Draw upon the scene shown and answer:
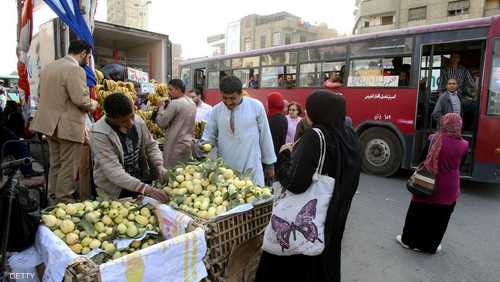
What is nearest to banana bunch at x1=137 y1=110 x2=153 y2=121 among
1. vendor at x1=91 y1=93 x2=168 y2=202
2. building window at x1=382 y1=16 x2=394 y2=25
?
vendor at x1=91 y1=93 x2=168 y2=202

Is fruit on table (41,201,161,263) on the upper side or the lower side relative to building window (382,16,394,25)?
lower

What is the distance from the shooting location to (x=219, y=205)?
8.85ft

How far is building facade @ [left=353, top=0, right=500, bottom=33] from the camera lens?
991 inches

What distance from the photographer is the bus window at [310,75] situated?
30.4 feet

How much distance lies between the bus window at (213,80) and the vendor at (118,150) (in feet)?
32.9

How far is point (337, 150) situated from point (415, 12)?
30851 mm

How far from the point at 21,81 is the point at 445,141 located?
639cm

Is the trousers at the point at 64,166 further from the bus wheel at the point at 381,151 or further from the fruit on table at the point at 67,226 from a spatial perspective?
the bus wheel at the point at 381,151

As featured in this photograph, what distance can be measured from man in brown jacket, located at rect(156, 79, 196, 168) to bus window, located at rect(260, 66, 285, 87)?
19.3 ft

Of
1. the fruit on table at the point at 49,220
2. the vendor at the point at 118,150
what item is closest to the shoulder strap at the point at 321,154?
the vendor at the point at 118,150

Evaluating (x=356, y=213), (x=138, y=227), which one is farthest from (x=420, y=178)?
(x=138, y=227)

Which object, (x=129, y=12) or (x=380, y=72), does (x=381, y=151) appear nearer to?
(x=380, y=72)

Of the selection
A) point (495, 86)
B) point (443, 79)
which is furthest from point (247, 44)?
point (495, 86)

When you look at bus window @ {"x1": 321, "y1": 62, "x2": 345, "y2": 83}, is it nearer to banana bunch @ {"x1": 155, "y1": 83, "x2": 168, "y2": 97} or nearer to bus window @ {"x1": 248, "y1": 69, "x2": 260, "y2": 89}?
bus window @ {"x1": 248, "y1": 69, "x2": 260, "y2": 89}
